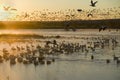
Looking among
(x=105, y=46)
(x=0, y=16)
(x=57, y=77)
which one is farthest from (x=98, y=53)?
(x=0, y=16)

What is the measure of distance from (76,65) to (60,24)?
1.44 feet

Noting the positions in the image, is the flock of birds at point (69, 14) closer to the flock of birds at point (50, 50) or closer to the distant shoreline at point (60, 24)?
the distant shoreline at point (60, 24)

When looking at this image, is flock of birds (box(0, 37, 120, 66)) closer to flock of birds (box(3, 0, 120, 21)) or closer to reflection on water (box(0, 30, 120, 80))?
reflection on water (box(0, 30, 120, 80))

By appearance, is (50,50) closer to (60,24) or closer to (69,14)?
(60,24)

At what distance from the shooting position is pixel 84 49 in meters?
4.28

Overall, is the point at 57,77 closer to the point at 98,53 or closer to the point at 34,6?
the point at 98,53

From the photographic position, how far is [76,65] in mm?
4270

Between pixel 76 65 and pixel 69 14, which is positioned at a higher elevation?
pixel 69 14

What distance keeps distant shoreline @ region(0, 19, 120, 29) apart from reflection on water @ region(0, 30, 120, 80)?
0.05 m

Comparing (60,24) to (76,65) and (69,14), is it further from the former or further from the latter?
(76,65)

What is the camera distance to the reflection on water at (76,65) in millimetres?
4172

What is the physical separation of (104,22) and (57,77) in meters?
0.70

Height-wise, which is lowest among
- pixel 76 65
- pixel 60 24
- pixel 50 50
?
pixel 76 65

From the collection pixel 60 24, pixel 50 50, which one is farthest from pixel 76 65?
pixel 60 24
